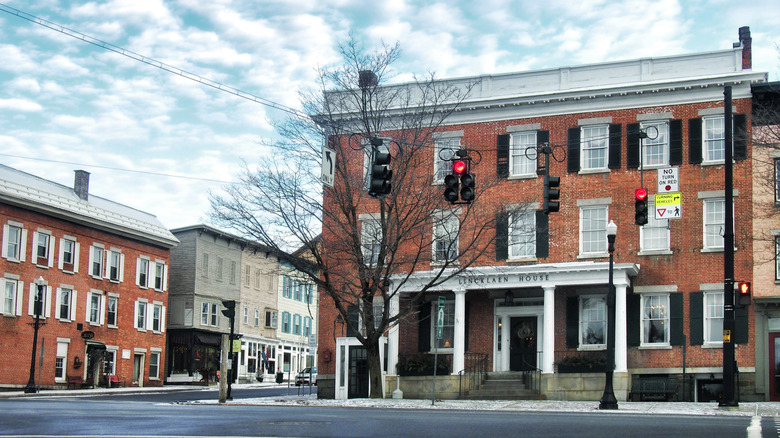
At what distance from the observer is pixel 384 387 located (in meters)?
36.8

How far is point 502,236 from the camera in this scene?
34.7 meters

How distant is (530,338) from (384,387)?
613 centimetres

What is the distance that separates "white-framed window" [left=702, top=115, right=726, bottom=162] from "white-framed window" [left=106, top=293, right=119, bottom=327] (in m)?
37.0

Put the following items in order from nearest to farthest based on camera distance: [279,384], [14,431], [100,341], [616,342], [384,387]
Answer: [14,431], [616,342], [384,387], [100,341], [279,384]

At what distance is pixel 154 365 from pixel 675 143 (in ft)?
129

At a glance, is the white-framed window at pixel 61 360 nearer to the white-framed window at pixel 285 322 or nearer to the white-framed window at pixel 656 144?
the white-framed window at pixel 285 322

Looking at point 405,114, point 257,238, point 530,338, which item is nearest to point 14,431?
point 257,238

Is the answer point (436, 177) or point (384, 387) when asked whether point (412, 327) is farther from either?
point (436, 177)

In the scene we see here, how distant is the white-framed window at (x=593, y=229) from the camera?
36.3 m

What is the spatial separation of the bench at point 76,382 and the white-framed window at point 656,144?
110ft

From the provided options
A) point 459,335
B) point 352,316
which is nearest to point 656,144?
point 459,335

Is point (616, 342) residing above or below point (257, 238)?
below

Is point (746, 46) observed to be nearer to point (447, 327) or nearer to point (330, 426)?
point (447, 327)

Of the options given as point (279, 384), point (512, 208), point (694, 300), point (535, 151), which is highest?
point (535, 151)
